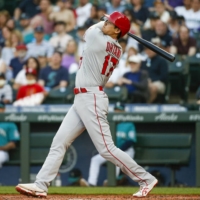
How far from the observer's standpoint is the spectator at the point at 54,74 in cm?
1090

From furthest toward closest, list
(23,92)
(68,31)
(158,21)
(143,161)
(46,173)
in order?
(68,31) < (158,21) < (23,92) < (143,161) < (46,173)

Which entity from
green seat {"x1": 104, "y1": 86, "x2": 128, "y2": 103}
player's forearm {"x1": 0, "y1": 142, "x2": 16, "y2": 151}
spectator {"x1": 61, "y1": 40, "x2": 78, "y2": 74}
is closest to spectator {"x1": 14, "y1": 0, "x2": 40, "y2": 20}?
spectator {"x1": 61, "y1": 40, "x2": 78, "y2": 74}

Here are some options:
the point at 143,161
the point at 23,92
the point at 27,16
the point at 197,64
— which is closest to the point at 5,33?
the point at 27,16

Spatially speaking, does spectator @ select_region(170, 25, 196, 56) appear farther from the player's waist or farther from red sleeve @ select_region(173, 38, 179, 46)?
the player's waist

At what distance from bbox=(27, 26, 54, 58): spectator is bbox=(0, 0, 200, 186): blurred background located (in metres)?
0.02

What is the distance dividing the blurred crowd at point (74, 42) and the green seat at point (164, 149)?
4.27ft

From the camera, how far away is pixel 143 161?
8711 mm

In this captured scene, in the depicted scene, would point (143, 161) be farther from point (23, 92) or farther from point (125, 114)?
point (23, 92)

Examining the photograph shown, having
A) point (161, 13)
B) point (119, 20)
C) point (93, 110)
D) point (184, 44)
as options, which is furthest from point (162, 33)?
point (93, 110)

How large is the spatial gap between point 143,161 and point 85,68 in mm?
3054

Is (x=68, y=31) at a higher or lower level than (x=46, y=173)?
higher

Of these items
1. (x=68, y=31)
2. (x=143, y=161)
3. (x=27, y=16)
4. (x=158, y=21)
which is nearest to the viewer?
(x=143, y=161)

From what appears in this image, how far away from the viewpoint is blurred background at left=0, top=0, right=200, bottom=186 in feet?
29.1

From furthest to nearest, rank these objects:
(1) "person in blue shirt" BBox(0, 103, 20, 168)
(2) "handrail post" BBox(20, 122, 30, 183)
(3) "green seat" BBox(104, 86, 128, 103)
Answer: (3) "green seat" BBox(104, 86, 128, 103) → (1) "person in blue shirt" BBox(0, 103, 20, 168) → (2) "handrail post" BBox(20, 122, 30, 183)
